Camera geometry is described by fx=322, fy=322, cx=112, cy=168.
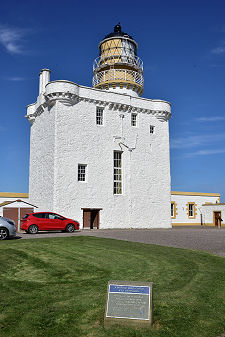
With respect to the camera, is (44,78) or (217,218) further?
(217,218)

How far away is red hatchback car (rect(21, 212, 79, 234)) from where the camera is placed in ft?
66.4

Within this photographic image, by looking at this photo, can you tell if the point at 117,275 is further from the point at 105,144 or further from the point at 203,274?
the point at 105,144

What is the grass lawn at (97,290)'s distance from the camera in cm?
470

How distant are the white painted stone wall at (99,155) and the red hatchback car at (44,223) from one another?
9.92 feet

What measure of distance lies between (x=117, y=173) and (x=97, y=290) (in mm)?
21385

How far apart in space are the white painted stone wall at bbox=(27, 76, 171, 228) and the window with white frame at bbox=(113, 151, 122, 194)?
1.43 ft

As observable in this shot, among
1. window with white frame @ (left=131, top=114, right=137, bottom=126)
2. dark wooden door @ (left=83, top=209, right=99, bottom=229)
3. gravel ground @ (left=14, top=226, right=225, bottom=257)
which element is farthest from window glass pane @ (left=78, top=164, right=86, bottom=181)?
window with white frame @ (left=131, top=114, right=137, bottom=126)

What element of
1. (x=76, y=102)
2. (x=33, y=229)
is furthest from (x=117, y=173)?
(x=33, y=229)

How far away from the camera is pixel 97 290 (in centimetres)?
657

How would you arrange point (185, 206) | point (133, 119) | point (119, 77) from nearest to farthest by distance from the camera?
point (133, 119) → point (119, 77) → point (185, 206)

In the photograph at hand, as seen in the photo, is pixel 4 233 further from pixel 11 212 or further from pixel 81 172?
pixel 81 172

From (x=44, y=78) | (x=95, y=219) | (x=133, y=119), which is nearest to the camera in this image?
(x=95, y=219)

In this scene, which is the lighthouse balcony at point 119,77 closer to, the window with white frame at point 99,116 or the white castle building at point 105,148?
the white castle building at point 105,148

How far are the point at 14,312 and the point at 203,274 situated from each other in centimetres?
472
